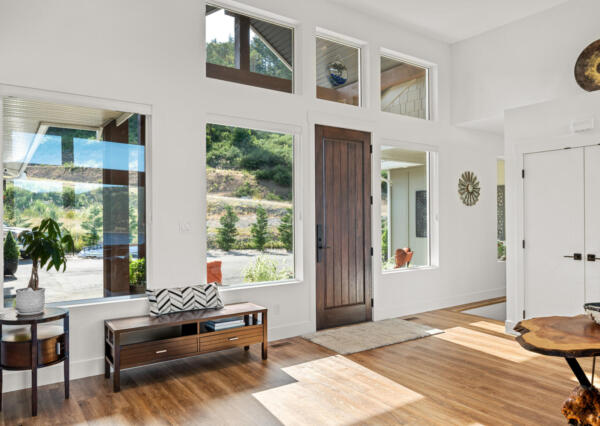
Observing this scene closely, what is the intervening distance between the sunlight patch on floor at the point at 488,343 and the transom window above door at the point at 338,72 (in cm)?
291

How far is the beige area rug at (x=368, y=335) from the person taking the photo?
14.2ft

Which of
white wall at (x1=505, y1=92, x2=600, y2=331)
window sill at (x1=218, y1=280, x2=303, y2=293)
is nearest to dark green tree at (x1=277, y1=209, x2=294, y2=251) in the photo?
window sill at (x1=218, y1=280, x2=303, y2=293)

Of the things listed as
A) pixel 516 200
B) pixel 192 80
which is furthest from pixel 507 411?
pixel 192 80

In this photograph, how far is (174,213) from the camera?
3.98m

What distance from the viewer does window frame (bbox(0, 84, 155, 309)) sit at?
10.7 ft

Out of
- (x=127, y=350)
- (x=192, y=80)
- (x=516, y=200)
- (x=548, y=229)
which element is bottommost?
(x=127, y=350)

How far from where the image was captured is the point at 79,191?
3.62 meters

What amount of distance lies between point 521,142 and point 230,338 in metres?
3.80

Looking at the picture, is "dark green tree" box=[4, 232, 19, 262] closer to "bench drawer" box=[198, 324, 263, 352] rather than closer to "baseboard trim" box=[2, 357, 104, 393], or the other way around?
"baseboard trim" box=[2, 357, 104, 393]

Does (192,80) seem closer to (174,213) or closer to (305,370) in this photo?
(174,213)

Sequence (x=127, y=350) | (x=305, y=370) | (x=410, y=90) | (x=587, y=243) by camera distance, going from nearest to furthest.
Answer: (x=127, y=350) → (x=305, y=370) → (x=587, y=243) → (x=410, y=90)

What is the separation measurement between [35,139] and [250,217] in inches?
79.9

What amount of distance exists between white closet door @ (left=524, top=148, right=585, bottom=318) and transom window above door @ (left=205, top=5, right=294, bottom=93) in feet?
9.55

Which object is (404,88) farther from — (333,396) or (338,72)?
(333,396)
